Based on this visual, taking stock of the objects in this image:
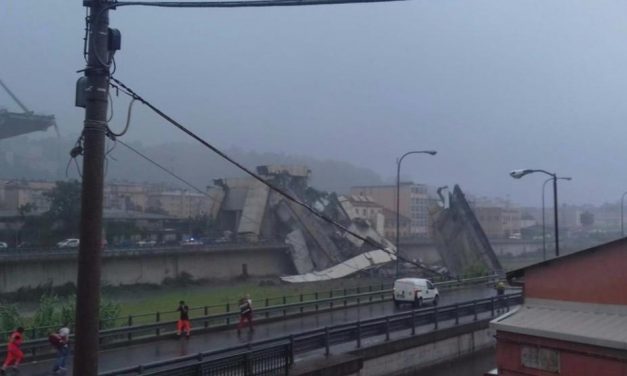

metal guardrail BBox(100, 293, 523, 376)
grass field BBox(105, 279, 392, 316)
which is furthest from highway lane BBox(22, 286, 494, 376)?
grass field BBox(105, 279, 392, 316)

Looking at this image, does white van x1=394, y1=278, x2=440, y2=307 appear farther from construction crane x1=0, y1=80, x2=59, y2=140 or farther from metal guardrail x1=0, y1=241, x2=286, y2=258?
construction crane x1=0, y1=80, x2=59, y2=140

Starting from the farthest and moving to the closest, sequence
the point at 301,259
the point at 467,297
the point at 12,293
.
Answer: the point at 301,259
the point at 12,293
the point at 467,297

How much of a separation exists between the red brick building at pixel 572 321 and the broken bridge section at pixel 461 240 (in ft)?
168

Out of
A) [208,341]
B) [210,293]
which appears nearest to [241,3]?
[208,341]

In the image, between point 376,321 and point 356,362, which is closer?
point 356,362


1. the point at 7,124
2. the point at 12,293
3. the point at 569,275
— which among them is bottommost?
the point at 12,293

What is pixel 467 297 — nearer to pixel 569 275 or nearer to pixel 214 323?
pixel 214 323

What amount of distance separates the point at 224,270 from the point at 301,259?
10183 millimetres

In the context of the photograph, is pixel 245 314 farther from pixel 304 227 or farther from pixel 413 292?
pixel 304 227

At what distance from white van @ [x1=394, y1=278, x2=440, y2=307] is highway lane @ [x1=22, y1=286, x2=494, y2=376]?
0.50 m

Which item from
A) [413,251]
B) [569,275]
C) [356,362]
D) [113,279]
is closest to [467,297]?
[356,362]

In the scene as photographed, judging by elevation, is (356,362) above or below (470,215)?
below

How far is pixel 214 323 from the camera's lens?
27.4 m

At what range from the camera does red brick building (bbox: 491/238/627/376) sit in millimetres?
11422
